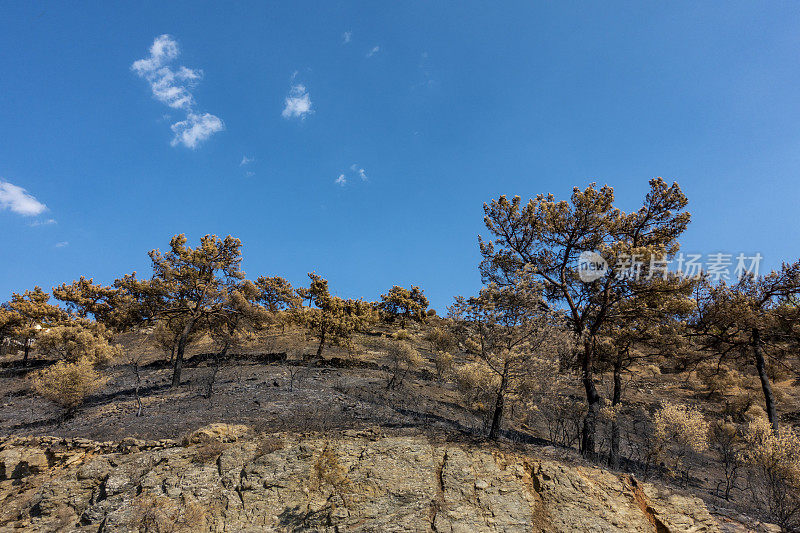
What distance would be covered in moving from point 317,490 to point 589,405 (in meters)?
12.9

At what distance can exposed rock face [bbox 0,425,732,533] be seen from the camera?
916 centimetres

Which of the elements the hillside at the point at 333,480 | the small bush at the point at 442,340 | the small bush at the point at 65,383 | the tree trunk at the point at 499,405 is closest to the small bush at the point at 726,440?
the hillside at the point at 333,480

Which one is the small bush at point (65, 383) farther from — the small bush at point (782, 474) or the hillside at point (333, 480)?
the small bush at point (782, 474)

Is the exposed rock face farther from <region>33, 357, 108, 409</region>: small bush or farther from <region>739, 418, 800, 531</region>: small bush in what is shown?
<region>33, 357, 108, 409</region>: small bush

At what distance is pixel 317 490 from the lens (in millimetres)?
10109

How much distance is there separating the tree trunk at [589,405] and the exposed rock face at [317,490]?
483 centimetres

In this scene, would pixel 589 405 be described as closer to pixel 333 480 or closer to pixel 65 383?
pixel 333 480

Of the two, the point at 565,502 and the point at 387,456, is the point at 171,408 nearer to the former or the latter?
the point at 387,456


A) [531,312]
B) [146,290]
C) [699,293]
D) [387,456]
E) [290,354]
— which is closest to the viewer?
[387,456]

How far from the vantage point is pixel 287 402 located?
59.7 feet

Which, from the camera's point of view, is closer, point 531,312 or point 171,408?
point 531,312

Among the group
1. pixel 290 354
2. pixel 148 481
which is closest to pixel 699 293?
pixel 148 481

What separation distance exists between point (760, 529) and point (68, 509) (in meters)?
Answer: 19.1

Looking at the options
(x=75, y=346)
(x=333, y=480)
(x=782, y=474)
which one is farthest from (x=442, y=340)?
(x=75, y=346)
